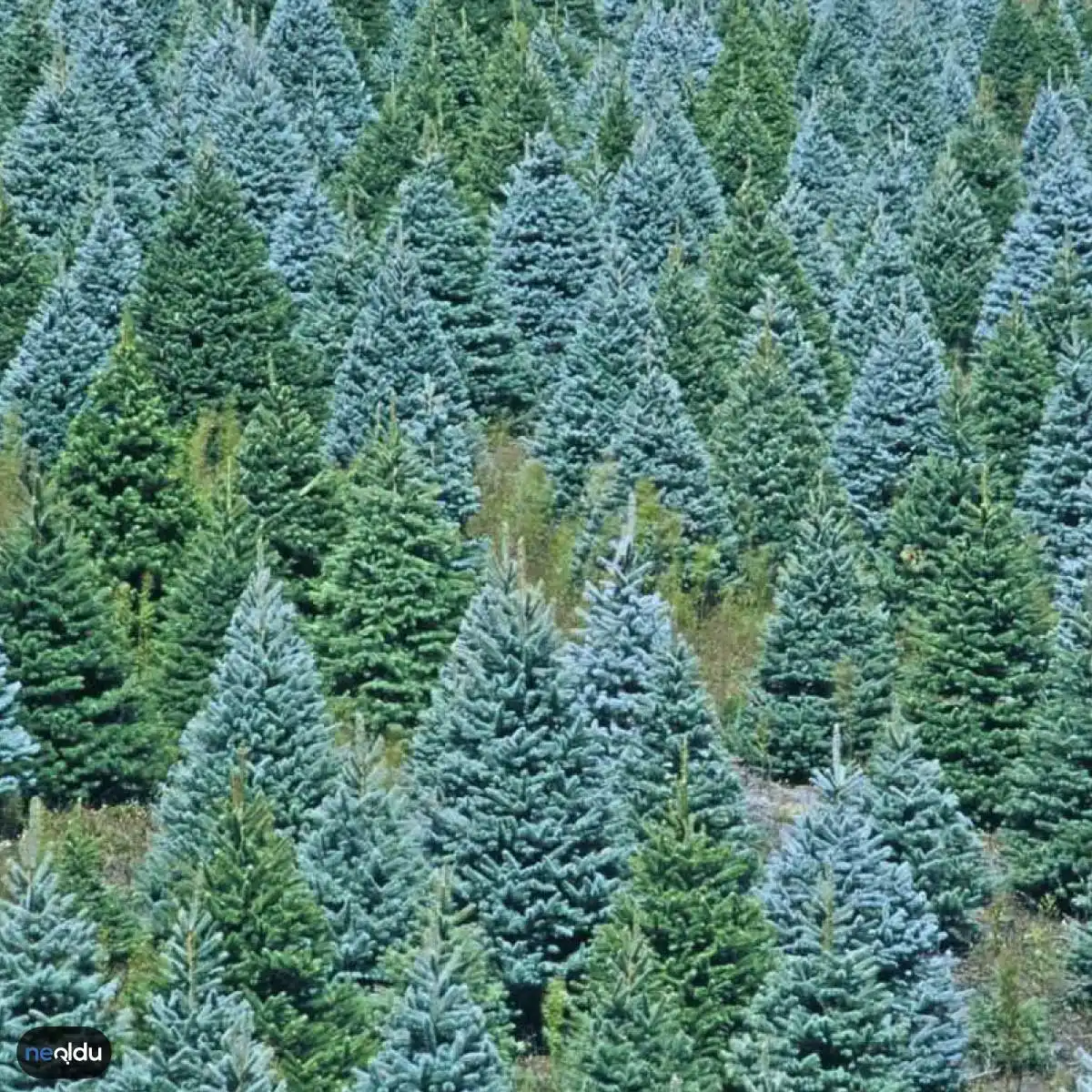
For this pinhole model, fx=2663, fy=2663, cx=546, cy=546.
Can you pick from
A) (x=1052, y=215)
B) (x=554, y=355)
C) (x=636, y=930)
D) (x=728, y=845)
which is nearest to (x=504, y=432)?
(x=554, y=355)

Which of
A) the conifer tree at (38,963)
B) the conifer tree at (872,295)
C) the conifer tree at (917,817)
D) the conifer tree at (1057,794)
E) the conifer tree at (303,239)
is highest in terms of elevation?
the conifer tree at (872,295)

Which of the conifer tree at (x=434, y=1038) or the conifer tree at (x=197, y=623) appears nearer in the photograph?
the conifer tree at (x=434, y=1038)

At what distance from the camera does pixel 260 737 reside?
33500 millimetres

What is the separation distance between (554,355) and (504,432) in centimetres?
241

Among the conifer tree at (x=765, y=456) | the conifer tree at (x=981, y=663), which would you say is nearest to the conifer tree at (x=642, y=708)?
the conifer tree at (x=981, y=663)

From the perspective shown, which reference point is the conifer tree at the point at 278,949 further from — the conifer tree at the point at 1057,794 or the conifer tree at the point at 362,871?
the conifer tree at the point at 1057,794

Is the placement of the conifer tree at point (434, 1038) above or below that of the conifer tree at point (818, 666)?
below

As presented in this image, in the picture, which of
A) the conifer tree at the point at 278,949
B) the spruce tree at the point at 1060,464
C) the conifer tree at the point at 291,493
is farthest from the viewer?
the spruce tree at the point at 1060,464

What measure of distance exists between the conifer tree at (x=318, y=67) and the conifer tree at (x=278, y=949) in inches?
1515

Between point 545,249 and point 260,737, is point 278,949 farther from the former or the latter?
point 545,249

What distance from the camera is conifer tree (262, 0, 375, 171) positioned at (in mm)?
66688

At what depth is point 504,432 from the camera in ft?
169

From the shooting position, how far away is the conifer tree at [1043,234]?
55.7 metres

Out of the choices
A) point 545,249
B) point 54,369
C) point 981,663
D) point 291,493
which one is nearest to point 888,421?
point 545,249
